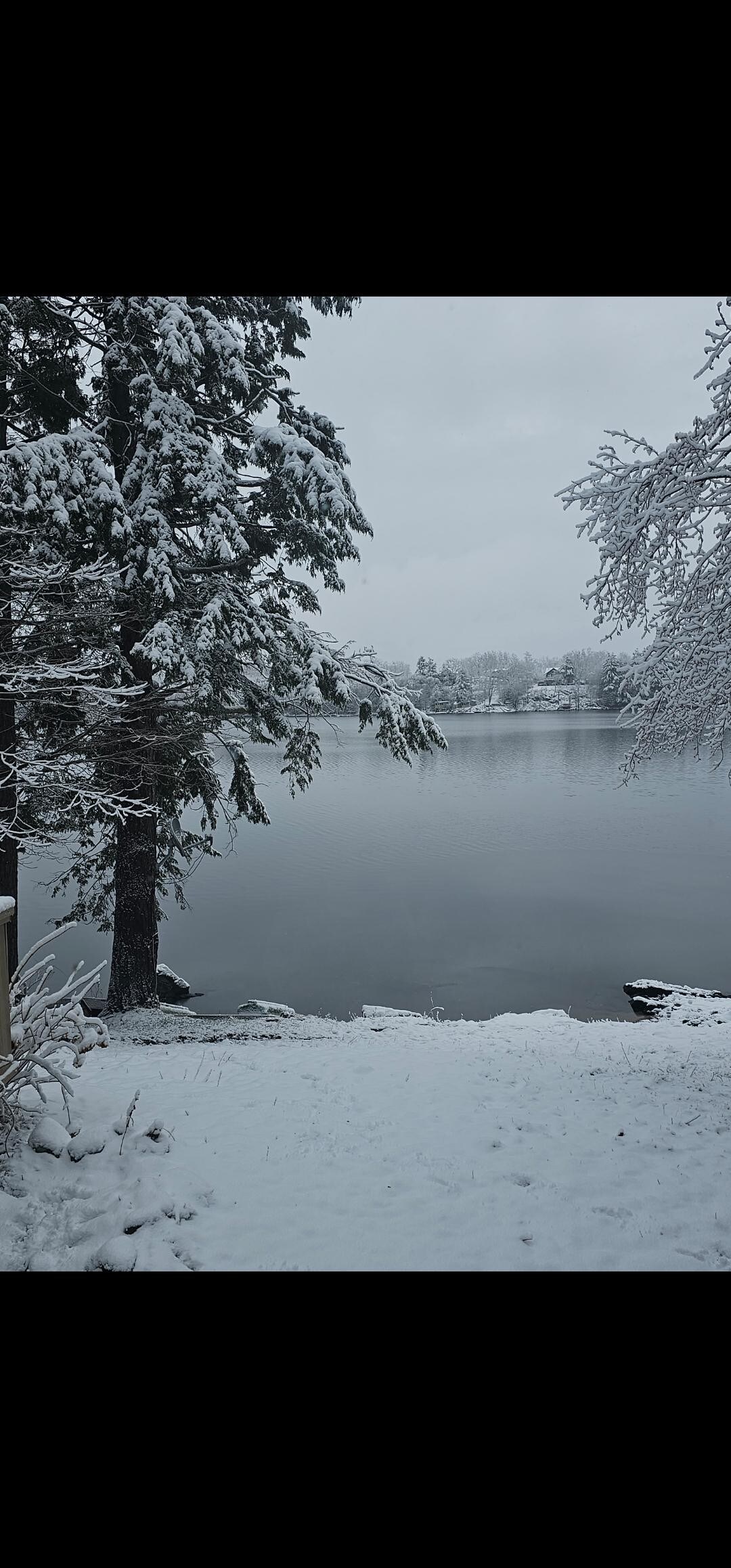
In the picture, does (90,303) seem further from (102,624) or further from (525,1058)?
(525,1058)

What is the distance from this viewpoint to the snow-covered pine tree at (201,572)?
683 cm

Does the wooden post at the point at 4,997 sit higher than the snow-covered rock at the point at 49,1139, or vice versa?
the wooden post at the point at 4,997

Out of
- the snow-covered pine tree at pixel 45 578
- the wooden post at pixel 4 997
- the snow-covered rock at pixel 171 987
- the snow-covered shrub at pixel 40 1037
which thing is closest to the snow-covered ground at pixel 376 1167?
the snow-covered shrub at pixel 40 1037

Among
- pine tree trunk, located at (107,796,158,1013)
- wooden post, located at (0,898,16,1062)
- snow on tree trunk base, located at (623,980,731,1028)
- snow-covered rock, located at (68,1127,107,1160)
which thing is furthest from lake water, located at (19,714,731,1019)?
snow-covered rock, located at (68,1127,107,1160)

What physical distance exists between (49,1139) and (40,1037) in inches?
22.7

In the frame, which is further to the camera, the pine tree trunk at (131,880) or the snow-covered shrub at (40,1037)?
the pine tree trunk at (131,880)

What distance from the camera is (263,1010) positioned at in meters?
10.3

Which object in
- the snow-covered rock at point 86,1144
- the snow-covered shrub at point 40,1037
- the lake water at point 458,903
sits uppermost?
the snow-covered shrub at point 40,1037

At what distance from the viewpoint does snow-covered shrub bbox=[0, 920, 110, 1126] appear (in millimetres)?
3670

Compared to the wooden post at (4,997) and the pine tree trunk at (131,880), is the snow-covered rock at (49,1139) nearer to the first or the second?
the wooden post at (4,997)

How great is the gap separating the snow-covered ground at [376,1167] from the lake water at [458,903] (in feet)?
17.6

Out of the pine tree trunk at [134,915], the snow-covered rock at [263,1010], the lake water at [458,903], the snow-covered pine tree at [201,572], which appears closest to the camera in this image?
the snow-covered pine tree at [201,572]

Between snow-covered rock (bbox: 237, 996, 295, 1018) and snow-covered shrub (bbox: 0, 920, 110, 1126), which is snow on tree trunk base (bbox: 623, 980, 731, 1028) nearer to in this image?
snow-covered rock (bbox: 237, 996, 295, 1018)
